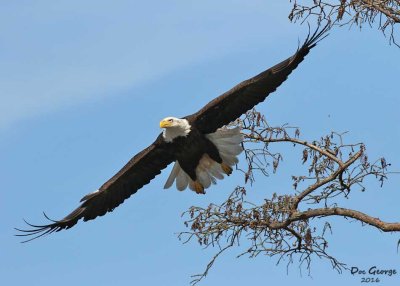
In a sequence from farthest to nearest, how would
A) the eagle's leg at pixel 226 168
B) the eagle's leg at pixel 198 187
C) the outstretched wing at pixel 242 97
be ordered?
the eagle's leg at pixel 198 187 → the eagle's leg at pixel 226 168 → the outstretched wing at pixel 242 97

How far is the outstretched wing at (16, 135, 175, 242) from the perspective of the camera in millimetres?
10891

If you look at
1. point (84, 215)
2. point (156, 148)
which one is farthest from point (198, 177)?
point (84, 215)

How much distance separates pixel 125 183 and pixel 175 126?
4.15 ft

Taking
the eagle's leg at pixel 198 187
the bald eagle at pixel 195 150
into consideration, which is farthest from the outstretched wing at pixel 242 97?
the eagle's leg at pixel 198 187

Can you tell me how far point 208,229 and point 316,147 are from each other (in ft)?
4.54

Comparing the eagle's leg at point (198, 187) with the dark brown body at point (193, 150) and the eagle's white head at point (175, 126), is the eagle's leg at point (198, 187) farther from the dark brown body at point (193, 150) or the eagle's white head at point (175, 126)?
the eagle's white head at point (175, 126)

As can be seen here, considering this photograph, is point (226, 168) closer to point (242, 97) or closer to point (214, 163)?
point (214, 163)

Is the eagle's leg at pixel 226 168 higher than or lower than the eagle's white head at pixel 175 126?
lower

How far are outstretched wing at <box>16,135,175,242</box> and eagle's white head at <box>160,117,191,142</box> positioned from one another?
330mm

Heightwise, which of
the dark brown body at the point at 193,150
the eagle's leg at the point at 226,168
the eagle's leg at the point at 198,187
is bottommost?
the eagle's leg at the point at 226,168

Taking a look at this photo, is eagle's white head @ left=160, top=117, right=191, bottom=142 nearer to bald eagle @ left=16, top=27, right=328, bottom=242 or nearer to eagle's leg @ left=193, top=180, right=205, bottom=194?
bald eagle @ left=16, top=27, right=328, bottom=242

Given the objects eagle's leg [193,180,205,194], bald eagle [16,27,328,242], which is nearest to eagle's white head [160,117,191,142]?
bald eagle [16,27,328,242]

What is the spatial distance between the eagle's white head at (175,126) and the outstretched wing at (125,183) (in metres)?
0.33

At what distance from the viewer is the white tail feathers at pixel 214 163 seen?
10.3m
